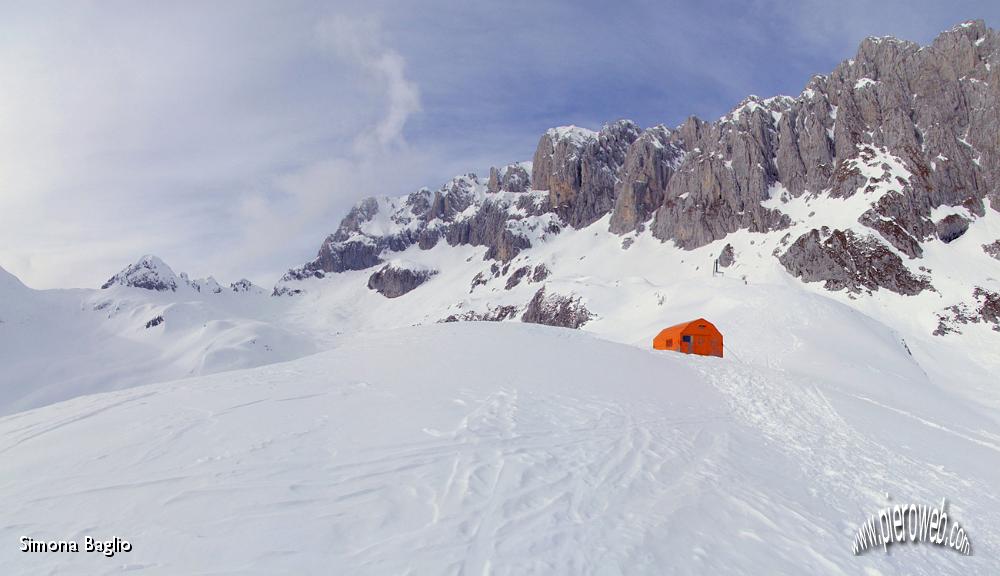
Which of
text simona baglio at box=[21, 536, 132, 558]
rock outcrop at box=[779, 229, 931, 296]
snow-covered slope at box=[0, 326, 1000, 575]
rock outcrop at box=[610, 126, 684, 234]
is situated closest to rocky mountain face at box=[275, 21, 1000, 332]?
rock outcrop at box=[779, 229, 931, 296]

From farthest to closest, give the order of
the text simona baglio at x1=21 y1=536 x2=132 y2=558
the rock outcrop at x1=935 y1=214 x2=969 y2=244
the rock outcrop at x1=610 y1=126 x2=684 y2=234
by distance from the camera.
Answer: the rock outcrop at x1=610 y1=126 x2=684 y2=234, the rock outcrop at x1=935 y1=214 x2=969 y2=244, the text simona baglio at x1=21 y1=536 x2=132 y2=558

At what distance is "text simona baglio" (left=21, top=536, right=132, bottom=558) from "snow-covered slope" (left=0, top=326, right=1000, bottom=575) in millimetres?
113

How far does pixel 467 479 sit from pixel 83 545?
5076mm

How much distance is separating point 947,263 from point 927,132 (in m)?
39.3

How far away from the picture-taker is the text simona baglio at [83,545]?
19.5 feet

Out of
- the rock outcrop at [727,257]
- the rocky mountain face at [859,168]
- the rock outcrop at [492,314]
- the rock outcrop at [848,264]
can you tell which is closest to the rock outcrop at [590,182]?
the rocky mountain face at [859,168]

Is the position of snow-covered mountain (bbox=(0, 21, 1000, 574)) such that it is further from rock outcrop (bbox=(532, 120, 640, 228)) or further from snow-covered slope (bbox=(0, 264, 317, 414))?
rock outcrop (bbox=(532, 120, 640, 228))

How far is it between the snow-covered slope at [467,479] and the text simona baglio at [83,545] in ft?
0.37

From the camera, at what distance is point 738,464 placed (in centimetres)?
1085

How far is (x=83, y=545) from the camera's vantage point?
6.04m

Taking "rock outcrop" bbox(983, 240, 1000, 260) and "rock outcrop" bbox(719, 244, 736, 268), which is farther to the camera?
"rock outcrop" bbox(719, 244, 736, 268)

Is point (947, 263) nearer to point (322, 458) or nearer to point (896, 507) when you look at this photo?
point (896, 507)

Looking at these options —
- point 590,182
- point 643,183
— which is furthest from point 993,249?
point 590,182

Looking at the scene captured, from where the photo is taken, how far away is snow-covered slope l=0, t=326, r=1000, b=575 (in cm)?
618
